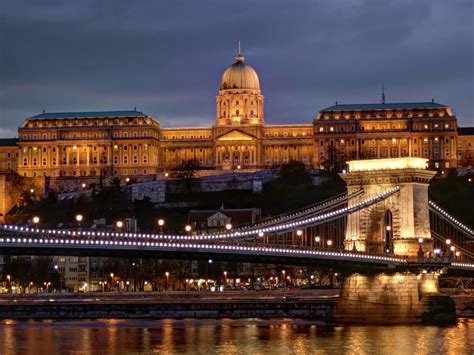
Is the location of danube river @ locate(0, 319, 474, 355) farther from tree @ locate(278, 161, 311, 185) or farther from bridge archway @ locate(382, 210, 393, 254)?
tree @ locate(278, 161, 311, 185)

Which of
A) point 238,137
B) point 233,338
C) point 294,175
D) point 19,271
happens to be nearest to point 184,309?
point 233,338

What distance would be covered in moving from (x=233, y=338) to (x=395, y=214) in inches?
512

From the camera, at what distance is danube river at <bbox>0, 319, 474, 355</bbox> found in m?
65.8

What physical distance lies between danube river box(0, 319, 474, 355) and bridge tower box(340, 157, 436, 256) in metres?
5.22

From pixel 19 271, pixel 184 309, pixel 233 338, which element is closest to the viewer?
pixel 233 338

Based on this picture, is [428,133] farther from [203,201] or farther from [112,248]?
[112,248]

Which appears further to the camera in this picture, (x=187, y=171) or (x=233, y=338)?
(x=187, y=171)

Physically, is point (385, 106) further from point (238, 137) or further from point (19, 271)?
point (19, 271)

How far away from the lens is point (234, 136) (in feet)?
655

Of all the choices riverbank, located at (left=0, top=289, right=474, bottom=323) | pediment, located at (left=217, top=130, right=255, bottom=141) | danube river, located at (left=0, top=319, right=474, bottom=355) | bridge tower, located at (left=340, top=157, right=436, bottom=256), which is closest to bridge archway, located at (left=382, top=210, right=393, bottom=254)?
bridge tower, located at (left=340, top=157, right=436, bottom=256)

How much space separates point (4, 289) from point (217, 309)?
43.3m

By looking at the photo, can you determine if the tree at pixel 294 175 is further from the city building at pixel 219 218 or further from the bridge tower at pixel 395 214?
the bridge tower at pixel 395 214

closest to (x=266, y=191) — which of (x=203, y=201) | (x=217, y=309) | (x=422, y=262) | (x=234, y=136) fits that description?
(x=203, y=201)

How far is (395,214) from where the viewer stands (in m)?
79.2
